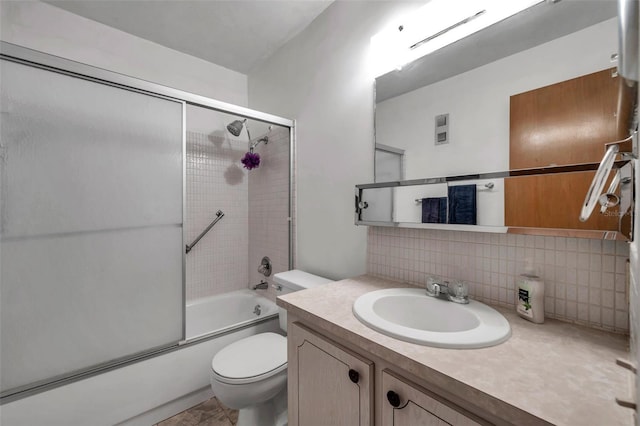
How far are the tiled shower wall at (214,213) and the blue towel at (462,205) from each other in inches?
78.0

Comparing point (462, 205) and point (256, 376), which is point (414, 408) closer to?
point (462, 205)

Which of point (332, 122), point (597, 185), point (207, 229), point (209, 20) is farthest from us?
point (207, 229)

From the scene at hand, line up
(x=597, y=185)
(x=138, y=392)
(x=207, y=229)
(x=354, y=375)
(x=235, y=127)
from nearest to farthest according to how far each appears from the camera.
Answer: (x=597, y=185) → (x=354, y=375) → (x=138, y=392) → (x=235, y=127) → (x=207, y=229)

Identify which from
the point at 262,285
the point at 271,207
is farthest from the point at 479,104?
the point at 262,285

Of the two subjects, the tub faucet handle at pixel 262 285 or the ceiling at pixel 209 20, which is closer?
the ceiling at pixel 209 20

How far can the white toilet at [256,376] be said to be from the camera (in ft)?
3.97

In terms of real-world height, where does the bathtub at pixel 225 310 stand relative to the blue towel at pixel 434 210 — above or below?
below

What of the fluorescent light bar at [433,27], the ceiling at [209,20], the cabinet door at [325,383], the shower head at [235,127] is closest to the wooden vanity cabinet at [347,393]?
the cabinet door at [325,383]

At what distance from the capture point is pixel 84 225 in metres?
1.21

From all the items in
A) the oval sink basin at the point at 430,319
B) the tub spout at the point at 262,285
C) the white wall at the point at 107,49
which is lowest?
the tub spout at the point at 262,285

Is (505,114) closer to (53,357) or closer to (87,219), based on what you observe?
(87,219)

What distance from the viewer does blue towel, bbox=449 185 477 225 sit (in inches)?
38.7

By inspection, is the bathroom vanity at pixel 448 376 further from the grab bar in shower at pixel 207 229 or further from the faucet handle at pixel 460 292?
the grab bar in shower at pixel 207 229

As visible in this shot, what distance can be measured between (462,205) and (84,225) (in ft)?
5.46
